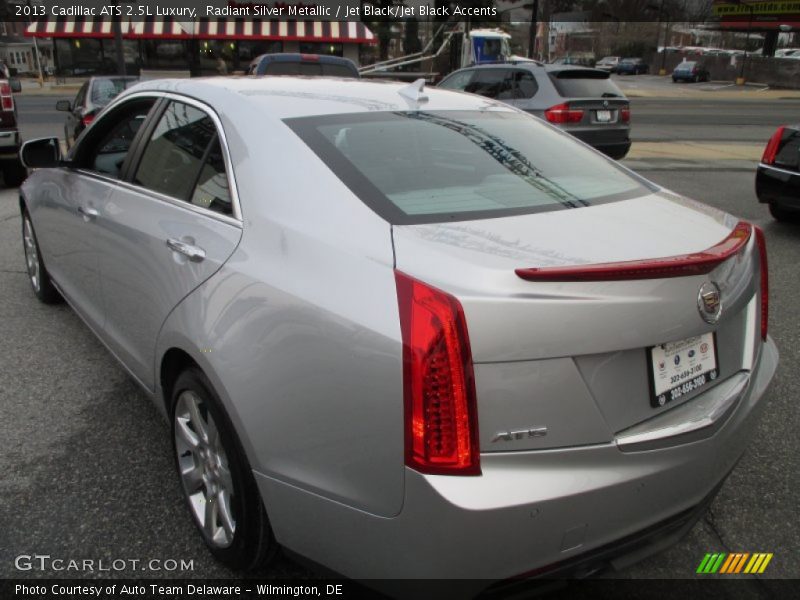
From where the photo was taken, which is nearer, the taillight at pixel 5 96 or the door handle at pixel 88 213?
the door handle at pixel 88 213

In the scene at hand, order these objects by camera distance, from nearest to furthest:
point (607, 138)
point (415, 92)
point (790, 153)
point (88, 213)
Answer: point (415, 92), point (88, 213), point (790, 153), point (607, 138)

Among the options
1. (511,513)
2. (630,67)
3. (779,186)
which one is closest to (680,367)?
(511,513)

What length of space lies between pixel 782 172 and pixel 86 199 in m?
6.43

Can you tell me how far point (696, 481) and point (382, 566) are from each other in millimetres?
915

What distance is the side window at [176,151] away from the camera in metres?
2.57

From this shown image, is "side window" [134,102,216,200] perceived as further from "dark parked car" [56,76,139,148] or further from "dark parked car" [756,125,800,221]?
"dark parked car" [56,76,139,148]

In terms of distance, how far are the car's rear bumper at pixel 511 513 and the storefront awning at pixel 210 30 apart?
1350 inches

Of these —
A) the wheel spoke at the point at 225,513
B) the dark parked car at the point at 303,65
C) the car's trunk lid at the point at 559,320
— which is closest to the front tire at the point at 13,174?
the dark parked car at the point at 303,65

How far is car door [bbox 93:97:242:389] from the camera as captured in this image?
227 centimetres

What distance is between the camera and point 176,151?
2.75 meters

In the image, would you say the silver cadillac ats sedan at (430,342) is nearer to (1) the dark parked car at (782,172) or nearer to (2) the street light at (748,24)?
(1) the dark parked car at (782,172)

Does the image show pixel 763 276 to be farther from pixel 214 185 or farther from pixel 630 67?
pixel 630 67

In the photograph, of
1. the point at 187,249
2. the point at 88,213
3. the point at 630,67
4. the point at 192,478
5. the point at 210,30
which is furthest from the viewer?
the point at 630,67

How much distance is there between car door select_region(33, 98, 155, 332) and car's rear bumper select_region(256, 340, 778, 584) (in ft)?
6.20
